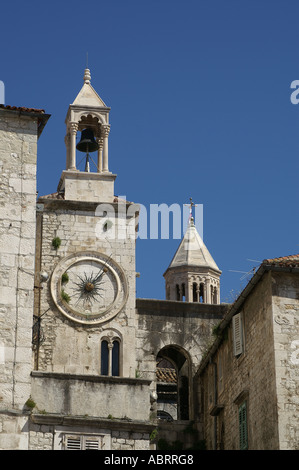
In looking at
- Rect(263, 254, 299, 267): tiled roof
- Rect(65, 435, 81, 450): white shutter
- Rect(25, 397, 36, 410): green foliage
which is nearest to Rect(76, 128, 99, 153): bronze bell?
Rect(263, 254, 299, 267): tiled roof

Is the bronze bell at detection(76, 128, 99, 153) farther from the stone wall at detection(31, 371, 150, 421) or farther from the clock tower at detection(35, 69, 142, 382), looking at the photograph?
the stone wall at detection(31, 371, 150, 421)

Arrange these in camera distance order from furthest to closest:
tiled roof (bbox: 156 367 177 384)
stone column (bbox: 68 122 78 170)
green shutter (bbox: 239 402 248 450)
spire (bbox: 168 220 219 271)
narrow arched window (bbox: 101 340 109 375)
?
spire (bbox: 168 220 219 271) → tiled roof (bbox: 156 367 177 384) → stone column (bbox: 68 122 78 170) → narrow arched window (bbox: 101 340 109 375) → green shutter (bbox: 239 402 248 450)

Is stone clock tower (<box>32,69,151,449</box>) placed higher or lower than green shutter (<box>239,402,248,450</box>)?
higher

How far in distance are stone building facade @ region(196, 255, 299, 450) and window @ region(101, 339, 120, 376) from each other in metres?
3.58

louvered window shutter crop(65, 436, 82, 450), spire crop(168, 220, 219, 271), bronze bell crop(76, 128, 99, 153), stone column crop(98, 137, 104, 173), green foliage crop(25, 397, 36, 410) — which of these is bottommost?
louvered window shutter crop(65, 436, 82, 450)

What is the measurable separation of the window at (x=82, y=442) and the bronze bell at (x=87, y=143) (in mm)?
13984

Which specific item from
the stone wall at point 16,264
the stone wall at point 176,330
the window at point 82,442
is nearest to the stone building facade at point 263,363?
the stone wall at point 176,330

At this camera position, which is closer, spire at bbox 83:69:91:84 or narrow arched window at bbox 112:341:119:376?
narrow arched window at bbox 112:341:119:376

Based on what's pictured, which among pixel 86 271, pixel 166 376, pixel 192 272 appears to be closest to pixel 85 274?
pixel 86 271

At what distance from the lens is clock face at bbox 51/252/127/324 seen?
4016cm

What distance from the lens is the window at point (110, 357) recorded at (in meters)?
39.7

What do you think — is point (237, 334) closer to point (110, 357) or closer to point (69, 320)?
point (110, 357)

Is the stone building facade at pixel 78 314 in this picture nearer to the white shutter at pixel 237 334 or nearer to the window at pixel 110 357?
the window at pixel 110 357
